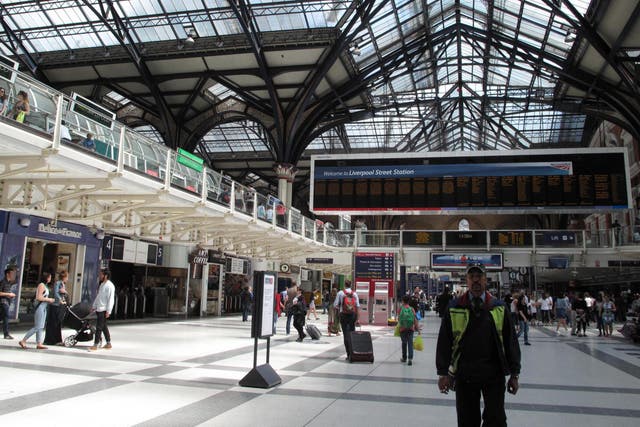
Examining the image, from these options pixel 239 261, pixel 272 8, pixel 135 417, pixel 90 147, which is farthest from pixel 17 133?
pixel 239 261

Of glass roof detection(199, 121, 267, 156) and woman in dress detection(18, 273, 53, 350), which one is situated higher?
glass roof detection(199, 121, 267, 156)

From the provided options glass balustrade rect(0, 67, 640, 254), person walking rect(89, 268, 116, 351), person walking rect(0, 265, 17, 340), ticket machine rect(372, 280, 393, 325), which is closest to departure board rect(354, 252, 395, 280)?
ticket machine rect(372, 280, 393, 325)

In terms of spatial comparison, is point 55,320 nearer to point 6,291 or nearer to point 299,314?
point 6,291

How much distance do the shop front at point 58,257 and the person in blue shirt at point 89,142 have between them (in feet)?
22.4

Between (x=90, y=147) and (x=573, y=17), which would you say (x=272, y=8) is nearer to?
(x=573, y=17)

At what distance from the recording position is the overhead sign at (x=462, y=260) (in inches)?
1071

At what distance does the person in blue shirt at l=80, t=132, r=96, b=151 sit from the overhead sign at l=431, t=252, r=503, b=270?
796 inches

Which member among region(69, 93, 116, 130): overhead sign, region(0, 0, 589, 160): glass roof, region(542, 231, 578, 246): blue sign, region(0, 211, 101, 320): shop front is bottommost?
region(0, 211, 101, 320): shop front

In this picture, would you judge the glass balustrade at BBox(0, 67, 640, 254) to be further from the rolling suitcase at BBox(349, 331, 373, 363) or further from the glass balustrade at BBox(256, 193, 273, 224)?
the rolling suitcase at BBox(349, 331, 373, 363)

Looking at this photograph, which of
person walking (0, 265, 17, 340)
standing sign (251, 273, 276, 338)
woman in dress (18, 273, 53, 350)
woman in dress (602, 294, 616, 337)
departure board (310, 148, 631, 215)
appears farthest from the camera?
departure board (310, 148, 631, 215)

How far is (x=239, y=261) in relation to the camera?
1187 inches

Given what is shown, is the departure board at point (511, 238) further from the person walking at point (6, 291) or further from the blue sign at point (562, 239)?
the person walking at point (6, 291)

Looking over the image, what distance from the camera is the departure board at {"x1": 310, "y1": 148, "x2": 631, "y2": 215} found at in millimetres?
24188

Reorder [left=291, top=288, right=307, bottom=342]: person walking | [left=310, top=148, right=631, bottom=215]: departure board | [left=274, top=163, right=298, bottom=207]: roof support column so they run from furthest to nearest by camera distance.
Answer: [left=274, top=163, right=298, bottom=207]: roof support column, [left=310, top=148, right=631, bottom=215]: departure board, [left=291, top=288, right=307, bottom=342]: person walking
